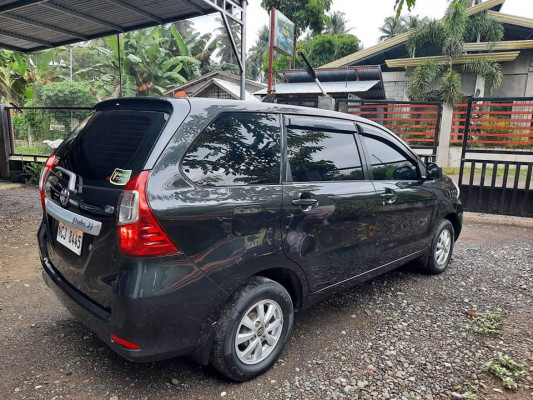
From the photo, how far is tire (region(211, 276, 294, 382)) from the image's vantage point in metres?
2.18

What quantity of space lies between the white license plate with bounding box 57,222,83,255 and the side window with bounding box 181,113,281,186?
771 mm

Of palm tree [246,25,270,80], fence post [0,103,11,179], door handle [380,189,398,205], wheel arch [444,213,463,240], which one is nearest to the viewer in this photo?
door handle [380,189,398,205]

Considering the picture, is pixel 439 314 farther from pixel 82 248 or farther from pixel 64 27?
pixel 64 27

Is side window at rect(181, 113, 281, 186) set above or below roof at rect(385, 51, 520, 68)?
below

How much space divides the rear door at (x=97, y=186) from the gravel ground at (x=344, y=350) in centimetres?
63

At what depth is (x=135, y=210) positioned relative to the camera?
73.7 inches

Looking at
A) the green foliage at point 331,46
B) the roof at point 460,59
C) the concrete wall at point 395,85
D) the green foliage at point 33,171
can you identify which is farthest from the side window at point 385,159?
the green foliage at point 331,46

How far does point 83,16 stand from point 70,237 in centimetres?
544

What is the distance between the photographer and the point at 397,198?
3.33 m

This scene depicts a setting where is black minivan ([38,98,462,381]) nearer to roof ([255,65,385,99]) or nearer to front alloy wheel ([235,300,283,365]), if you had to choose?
front alloy wheel ([235,300,283,365])

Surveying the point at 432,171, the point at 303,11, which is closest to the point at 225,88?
the point at 303,11

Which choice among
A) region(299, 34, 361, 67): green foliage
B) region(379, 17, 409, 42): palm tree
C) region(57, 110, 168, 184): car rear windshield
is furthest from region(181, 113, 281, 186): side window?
region(379, 17, 409, 42): palm tree

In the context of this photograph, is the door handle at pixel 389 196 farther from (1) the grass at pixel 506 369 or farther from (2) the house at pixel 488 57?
(2) the house at pixel 488 57

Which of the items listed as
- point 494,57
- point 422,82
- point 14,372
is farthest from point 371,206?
point 494,57
